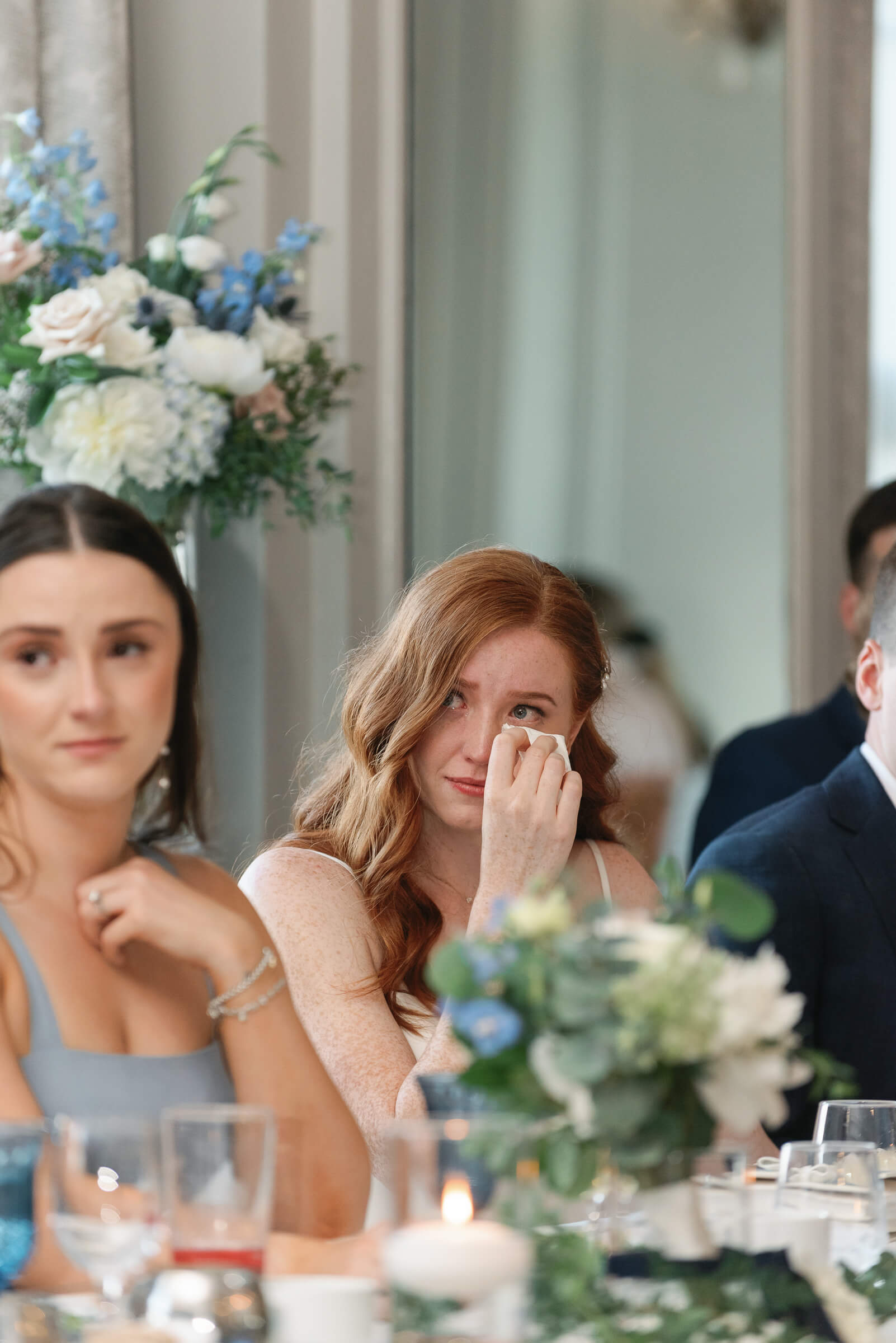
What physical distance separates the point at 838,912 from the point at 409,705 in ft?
2.22

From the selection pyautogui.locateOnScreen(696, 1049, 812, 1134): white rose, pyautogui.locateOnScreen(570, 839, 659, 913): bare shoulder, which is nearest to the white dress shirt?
pyautogui.locateOnScreen(570, 839, 659, 913): bare shoulder

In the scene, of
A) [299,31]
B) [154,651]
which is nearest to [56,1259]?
[154,651]

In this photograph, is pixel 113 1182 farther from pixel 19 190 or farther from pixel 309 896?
pixel 19 190

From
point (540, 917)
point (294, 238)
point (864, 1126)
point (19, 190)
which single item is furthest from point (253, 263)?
point (540, 917)

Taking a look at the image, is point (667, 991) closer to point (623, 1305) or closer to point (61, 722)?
point (623, 1305)

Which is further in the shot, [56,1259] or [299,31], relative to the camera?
[299,31]

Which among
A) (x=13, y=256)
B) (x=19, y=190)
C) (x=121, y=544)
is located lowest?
(x=121, y=544)

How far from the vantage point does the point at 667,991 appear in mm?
847

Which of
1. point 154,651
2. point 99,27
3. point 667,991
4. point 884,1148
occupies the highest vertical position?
point 99,27

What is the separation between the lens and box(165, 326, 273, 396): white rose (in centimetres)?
221

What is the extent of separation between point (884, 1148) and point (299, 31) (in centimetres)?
235

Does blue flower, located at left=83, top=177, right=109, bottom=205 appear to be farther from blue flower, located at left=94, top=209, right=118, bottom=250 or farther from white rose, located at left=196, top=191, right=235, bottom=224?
white rose, located at left=196, top=191, right=235, bottom=224

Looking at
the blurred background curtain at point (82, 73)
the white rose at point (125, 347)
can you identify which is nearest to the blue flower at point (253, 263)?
the white rose at point (125, 347)

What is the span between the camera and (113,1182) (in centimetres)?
98
